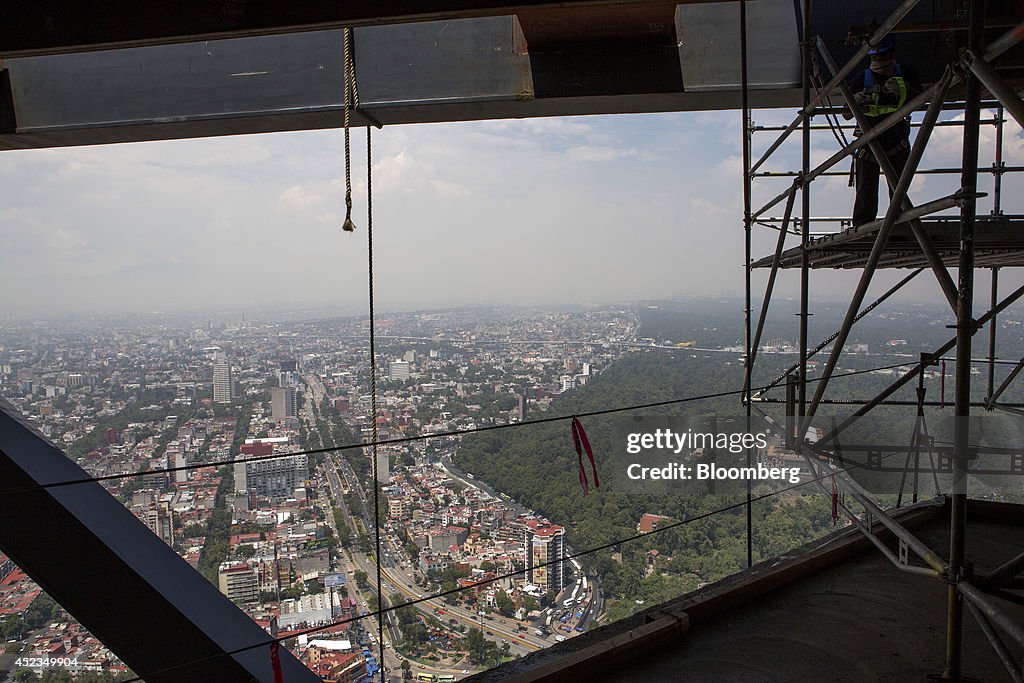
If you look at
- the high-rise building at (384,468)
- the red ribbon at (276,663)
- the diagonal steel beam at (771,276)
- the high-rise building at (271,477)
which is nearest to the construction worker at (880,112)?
the diagonal steel beam at (771,276)

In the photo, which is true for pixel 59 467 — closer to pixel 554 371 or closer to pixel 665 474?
pixel 665 474

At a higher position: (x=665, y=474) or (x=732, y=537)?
(x=665, y=474)

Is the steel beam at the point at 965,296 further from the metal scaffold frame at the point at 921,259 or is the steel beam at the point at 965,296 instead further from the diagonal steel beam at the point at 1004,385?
the diagonal steel beam at the point at 1004,385

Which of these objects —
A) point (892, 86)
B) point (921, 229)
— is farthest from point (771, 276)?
point (921, 229)

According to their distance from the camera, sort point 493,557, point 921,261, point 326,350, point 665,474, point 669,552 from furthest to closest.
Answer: point 326,350 < point 669,552 < point 493,557 < point 665,474 < point 921,261

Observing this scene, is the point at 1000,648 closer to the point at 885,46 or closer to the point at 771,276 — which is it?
the point at 771,276

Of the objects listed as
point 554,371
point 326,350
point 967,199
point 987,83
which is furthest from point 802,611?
point 554,371

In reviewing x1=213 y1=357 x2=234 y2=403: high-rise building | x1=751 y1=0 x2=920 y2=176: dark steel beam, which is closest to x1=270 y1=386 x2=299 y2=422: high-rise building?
x1=213 y1=357 x2=234 y2=403: high-rise building
